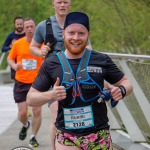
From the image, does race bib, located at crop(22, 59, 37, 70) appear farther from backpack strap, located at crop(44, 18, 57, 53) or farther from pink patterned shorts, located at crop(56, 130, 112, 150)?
pink patterned shorts, located at crop(56, 130, 112, 150)

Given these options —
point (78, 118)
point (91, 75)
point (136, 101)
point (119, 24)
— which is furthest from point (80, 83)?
point (119, 24)

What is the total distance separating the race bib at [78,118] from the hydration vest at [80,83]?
0.07m

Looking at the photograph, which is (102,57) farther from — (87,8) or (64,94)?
(87,8)

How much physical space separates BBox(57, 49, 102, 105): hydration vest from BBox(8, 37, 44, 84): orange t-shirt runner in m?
4.79

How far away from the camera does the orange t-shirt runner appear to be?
9.95m

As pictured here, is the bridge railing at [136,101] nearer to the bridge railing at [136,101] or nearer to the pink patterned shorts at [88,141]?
the bridge railing at [136,101]

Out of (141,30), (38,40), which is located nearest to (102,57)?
(38,40)

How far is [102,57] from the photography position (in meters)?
5.25

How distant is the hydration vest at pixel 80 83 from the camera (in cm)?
511

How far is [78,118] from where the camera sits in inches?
205

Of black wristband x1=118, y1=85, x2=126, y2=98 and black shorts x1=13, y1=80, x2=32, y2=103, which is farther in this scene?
black shorts x1=13, y1=80, x2=32, y2=103

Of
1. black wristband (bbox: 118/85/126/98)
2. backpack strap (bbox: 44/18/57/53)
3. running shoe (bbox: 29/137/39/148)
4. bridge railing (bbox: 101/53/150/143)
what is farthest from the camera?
running shoe (bbox: 29/137/39/148)

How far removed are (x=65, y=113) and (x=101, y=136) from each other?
1.11ft

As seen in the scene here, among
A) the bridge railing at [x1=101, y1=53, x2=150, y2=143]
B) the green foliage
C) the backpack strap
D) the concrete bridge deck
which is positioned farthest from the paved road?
the green foliage
